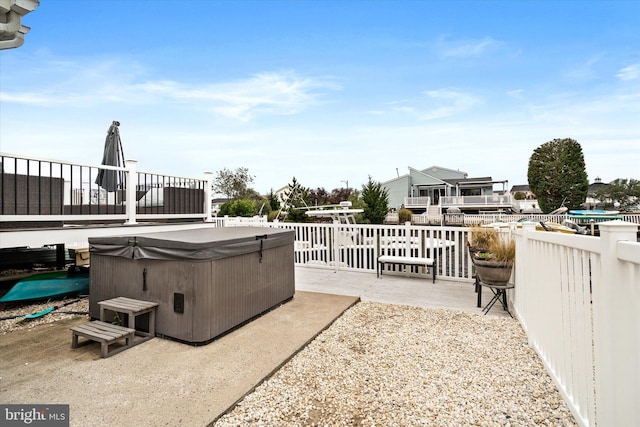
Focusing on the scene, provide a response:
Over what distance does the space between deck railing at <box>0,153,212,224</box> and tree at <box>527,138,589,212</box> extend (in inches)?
1078

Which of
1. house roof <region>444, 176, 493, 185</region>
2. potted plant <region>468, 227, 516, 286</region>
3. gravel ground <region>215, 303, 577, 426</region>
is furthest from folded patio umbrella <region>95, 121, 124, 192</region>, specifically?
house roof <region>444, 176, 493, 185</region>

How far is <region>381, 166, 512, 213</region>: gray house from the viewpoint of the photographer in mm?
28344

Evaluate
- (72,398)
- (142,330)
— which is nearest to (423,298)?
(142,330)

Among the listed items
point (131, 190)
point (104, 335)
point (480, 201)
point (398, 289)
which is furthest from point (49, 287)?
point (480, 201)

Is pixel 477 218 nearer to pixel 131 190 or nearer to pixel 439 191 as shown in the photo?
pixel 439 191

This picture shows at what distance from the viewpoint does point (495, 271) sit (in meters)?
3.81

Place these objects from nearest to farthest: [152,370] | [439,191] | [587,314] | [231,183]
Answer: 1. [587,314]
2. [152,370]
3. [439,191]
4. [231,183]

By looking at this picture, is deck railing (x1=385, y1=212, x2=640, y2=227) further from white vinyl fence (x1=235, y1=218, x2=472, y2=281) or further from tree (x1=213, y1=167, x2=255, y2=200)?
tree (x1=213, y1=167, x2=255, y2=200)

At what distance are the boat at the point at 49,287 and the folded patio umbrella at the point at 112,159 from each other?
1.64 m

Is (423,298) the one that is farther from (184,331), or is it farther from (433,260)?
(184,331)

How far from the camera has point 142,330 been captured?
321 centimetres

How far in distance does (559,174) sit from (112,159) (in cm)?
2937

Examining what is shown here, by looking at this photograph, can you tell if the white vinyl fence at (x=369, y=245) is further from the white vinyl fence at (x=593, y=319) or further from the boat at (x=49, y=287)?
the boat at (x=49, y=287)

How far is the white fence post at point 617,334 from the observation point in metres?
1.17
